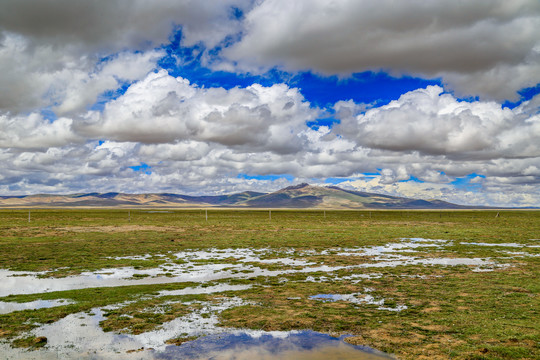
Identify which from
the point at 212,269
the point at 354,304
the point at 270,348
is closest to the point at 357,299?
the point at 354,304

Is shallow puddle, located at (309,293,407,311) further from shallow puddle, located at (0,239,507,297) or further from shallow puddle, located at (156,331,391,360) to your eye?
shallow puddle, located at (0,239,507,297)

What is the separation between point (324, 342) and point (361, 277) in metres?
11.9

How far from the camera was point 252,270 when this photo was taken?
26.3 meters

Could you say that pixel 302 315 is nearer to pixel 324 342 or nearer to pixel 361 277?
pixel 324 342

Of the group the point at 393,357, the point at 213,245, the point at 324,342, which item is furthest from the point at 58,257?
the point at 393,357

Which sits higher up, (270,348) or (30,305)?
(30,305)

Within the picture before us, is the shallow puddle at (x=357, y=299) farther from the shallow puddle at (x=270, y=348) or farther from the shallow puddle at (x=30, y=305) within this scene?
the shallow puddle at (x=30, y=305)

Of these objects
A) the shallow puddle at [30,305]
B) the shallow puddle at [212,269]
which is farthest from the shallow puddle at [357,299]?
the shallow puddle at [30,305]

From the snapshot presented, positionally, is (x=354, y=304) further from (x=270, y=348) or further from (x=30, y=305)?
(x=30, y=305)

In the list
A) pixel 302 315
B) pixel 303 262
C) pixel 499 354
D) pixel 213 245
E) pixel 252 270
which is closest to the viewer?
pixel 499 354

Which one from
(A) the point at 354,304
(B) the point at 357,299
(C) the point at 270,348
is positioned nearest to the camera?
(C) the point at 270,348

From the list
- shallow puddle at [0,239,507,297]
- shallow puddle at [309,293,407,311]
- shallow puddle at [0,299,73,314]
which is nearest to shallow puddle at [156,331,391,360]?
shallow puddle at [309,293,407,311]

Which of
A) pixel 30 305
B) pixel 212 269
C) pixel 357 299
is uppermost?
pixel 30 305

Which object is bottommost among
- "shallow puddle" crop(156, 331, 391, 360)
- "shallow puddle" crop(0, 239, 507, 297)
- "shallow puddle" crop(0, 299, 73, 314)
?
"shallow puddle" crop(0, 239, 507, 297)
